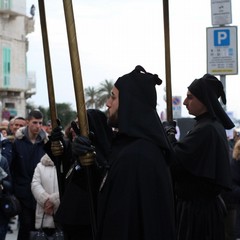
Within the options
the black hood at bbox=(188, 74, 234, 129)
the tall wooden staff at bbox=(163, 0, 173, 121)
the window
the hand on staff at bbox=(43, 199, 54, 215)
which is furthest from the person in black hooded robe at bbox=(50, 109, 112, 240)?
the window

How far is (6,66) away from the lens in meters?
47.3

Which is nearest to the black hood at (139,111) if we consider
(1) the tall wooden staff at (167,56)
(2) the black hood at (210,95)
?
(1) the tall wooden staff at (167,56)

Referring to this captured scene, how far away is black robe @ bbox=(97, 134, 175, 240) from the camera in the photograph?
373 cm

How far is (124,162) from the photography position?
3793 mm

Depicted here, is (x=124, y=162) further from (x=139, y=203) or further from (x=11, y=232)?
(x=11, y=232)

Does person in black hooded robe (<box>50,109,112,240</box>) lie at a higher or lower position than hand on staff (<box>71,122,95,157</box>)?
lower

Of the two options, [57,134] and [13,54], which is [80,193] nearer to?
[57,134]

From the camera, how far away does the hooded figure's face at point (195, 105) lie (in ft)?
20.0

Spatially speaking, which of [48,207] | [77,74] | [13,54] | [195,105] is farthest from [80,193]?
[13,54]

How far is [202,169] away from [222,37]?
14.4ft

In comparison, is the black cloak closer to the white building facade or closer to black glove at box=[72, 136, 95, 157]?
black glove at box=[72, 136, 95, 157]

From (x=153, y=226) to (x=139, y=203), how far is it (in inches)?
6.3

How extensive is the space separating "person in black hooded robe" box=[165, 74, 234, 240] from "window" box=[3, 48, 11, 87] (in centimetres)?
4200

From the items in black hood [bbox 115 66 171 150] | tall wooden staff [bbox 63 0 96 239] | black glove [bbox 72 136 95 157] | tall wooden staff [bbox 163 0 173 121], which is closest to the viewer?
black hood [bbox 115 66 171 150]
